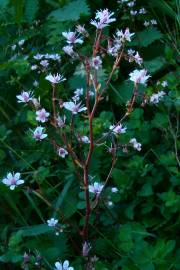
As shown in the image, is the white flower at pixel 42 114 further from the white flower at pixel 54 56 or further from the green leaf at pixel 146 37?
the green leaf at pixel 146 37

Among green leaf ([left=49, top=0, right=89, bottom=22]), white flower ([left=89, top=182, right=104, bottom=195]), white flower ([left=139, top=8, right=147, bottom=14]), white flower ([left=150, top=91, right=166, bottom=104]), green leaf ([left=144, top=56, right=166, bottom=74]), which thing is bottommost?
white flower ([left=89, top=182, right=104, bottom=195])

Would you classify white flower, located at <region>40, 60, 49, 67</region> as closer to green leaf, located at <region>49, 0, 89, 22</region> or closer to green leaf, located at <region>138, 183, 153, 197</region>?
green leaf, located at <region>49, 0, 89, 22</region>

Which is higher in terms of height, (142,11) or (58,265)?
(142,11)

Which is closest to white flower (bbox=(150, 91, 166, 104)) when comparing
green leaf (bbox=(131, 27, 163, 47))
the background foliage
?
the background foliage

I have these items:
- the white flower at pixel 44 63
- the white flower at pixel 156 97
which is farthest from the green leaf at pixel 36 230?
the white flower at pixel 44 63

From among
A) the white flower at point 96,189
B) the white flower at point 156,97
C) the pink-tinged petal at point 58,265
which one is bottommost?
the pink-tinged petal at point 58,265

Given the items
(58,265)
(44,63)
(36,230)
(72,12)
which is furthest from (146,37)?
(58,265)

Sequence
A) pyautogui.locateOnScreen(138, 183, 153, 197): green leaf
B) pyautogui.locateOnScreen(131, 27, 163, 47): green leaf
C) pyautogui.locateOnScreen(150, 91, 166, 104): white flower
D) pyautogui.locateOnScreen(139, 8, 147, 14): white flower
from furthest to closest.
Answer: pyautogui.locateOnScreen(139, 8, 147, 14): white flower, pyautogui.locateOnScreen(131, 27, 163, 47): green leaf, pyautogui.locateOnScreen(150, 91, 166, 104): white flower, pyautogui.locateOnScreen(138, 183, 153, 197): green leaf

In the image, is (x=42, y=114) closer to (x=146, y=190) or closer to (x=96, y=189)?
(x=96, y=189)
